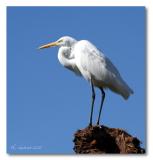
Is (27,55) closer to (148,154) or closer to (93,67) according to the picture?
(93,67)

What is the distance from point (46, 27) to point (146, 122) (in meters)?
1.02

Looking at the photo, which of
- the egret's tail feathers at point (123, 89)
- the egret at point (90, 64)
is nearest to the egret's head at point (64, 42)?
the egret at point (90, 64)

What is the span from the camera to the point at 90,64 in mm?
3865

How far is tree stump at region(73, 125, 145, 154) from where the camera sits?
345 centimetres

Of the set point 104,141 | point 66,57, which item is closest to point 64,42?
point 66,57

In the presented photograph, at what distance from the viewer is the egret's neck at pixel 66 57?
13.0 feet

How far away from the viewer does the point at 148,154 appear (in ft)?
11.6

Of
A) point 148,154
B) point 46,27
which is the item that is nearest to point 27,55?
point 46,27

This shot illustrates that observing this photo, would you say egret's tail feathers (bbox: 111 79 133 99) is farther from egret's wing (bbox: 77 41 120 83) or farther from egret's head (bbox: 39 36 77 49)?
egret's head (bbox: 39 36 77 49)

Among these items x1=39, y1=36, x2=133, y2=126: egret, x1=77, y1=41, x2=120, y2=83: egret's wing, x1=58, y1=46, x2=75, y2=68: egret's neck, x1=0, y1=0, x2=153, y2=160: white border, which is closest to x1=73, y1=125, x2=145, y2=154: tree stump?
x1=0, y1=0, x2=153, y2=160: white border

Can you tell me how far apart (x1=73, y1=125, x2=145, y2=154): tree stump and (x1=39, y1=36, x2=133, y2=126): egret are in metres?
0.23

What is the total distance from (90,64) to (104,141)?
0.67m
